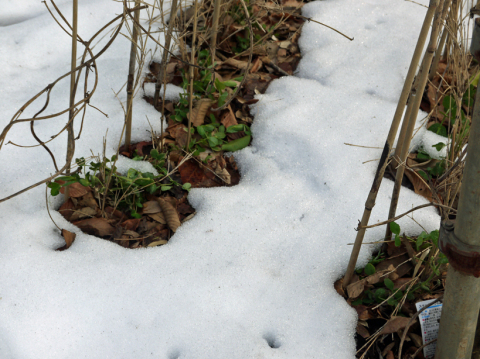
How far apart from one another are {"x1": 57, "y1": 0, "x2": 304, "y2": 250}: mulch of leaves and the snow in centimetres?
6

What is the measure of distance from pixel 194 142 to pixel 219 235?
1.39 ft

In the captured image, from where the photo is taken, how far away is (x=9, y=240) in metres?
1.31

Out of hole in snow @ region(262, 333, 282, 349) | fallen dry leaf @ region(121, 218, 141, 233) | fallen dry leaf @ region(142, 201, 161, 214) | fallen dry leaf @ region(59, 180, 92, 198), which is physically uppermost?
fallen dry leaf @ region(59, 180, 92, 198)

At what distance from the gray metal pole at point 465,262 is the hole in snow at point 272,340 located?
0.41 metres

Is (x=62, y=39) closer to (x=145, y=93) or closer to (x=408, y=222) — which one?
(x=145, y=93)

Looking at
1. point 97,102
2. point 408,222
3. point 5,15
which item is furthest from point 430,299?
point 5,15

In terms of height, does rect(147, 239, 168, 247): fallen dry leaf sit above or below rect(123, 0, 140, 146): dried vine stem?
below

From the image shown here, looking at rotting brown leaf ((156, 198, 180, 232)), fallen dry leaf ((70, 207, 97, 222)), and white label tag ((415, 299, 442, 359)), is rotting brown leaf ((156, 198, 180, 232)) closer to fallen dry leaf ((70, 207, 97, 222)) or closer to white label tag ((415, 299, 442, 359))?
fallen dry leaf ((70, 207, 97, 222))

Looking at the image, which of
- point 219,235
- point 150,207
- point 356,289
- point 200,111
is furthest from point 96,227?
point 356,289

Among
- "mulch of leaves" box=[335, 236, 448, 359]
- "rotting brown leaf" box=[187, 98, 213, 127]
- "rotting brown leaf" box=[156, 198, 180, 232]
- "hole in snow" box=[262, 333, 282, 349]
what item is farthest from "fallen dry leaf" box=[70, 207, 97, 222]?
"mulch of leaves" box=[335, 236, 448, 359]

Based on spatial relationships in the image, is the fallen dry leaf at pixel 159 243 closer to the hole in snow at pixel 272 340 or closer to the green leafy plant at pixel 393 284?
the hole in snow at pixel 272 340

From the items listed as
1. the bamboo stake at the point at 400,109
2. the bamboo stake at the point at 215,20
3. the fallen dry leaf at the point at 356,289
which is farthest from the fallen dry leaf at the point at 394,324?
the bamboo stake at the point at 215,20

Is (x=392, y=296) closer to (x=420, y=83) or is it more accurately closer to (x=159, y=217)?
(x=420, y=83)

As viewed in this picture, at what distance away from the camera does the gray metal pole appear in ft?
2.60
